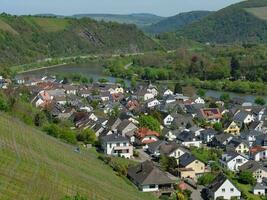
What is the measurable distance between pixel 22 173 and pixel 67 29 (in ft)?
205

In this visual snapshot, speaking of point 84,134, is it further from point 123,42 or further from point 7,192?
point 123,42

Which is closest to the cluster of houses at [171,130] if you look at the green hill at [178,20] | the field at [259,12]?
the field at [259,12]

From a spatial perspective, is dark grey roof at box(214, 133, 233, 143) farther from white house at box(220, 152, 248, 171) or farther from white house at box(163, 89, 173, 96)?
white house at box(163, 89, 173, 96)

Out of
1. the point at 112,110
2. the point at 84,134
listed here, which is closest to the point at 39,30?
the point at 112,110

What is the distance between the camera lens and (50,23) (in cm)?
7331

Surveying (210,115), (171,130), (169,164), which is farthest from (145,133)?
(210,115)

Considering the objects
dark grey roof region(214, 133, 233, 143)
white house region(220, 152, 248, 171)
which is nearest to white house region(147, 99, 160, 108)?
dark grey roof region(214, 133, 233, 143)

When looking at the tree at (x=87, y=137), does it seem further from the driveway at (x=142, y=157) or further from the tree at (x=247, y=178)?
the tree at (x=247, y=178)

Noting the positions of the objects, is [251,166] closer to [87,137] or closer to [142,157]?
[142,157]

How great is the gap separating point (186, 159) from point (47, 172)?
6.71m

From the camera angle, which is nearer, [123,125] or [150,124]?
[123,125]

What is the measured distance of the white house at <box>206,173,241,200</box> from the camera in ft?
46.0

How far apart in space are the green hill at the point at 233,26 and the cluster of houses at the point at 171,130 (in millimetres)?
59082

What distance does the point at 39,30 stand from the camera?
2699 inches
